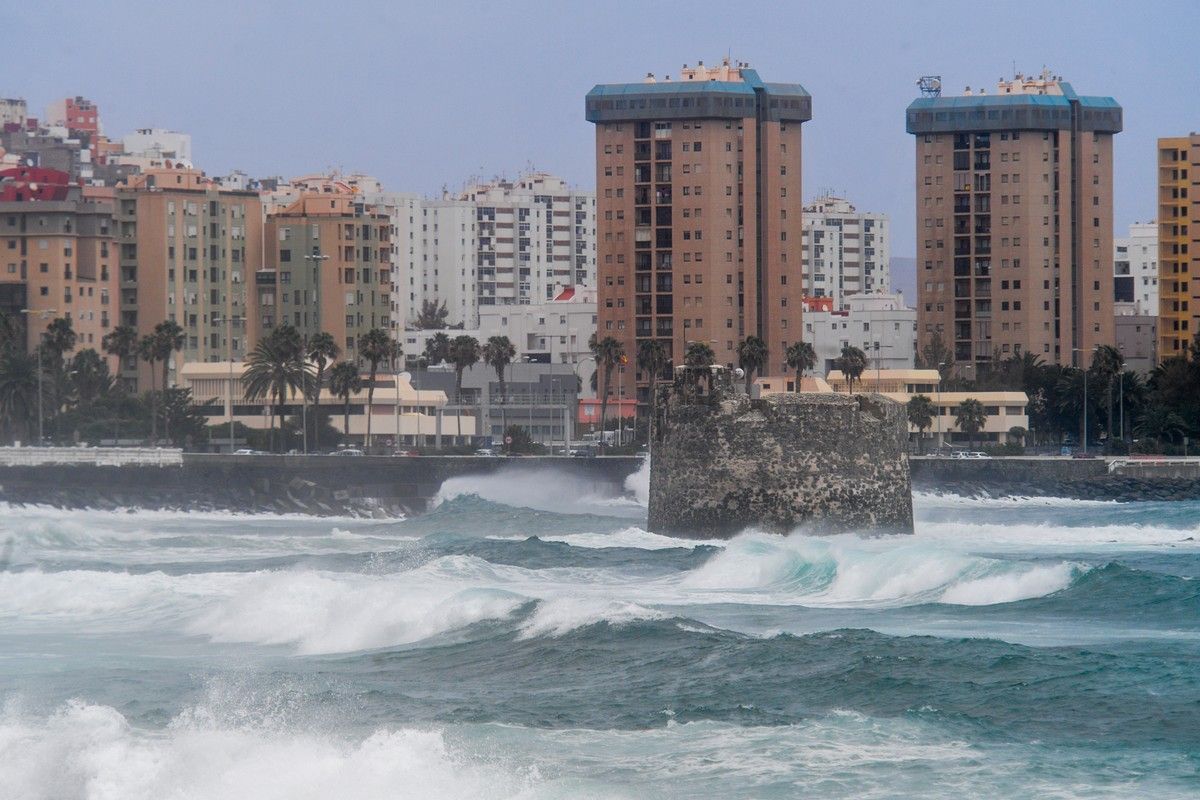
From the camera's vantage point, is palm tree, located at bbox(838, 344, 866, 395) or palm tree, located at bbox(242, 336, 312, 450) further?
palm tree, located at bbox(838, 344, 866, 395)

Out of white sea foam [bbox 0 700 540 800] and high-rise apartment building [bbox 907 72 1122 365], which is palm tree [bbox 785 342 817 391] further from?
white sea foam [bbox 0 700 540 800]

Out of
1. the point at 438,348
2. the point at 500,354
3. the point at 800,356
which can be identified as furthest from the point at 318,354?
the point at 438,348

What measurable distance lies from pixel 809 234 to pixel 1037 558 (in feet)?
526

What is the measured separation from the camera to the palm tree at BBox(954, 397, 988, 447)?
345 feet

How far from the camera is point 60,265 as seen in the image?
380ft

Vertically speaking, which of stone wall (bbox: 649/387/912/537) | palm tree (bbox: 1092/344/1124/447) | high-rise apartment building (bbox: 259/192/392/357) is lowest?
stone wall (bbox: 649/387/912/537)

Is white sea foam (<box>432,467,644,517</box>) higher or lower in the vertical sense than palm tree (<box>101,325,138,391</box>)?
lower

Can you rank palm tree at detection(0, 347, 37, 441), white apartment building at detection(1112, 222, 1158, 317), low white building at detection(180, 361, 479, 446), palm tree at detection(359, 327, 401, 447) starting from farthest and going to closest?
white apartment building at detection(1112, 222, 1158, 317), low white building at detection(180, 361, 479, 446), palm tree at detection(359, 327, 401, 447), palm tree at detection(0, 347, 37, 441)

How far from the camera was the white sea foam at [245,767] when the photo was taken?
17.1m

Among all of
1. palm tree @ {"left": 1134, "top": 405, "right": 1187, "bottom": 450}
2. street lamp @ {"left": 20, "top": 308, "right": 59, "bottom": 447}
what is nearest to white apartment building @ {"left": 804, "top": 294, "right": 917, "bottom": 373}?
palm tree @ {"left": 1134, "top": 405, "right": 1187, "bottom": 450}

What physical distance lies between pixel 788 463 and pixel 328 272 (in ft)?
271

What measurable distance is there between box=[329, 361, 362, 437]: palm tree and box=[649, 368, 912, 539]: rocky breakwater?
171 ft

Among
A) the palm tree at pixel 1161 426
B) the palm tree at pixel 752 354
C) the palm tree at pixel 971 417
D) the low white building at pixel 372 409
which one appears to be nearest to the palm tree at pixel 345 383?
the low white building at pixel 372 409

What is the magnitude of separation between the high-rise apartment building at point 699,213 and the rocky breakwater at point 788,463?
75.0m
